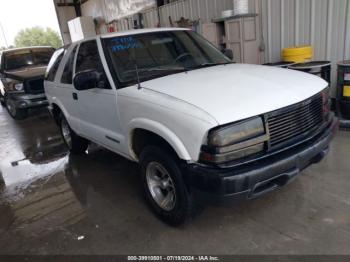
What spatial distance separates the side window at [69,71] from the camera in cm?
427

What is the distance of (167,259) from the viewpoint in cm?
257

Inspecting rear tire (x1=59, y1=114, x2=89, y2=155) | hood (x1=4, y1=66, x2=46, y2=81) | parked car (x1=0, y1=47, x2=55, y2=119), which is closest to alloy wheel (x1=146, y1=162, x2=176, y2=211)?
rear tire (x1=59, y1=114, x2=89, y2=155)

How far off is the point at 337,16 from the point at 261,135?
3848 mm

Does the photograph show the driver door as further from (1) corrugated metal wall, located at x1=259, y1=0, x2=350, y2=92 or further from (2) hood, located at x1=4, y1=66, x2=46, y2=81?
(2) hood, located at x1=4, y1=66, x2=46, y2=81

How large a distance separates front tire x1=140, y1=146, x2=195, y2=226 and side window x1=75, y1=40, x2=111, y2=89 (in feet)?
3.11

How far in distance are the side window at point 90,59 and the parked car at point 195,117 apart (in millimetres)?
15

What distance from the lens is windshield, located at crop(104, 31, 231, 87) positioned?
10.7ft

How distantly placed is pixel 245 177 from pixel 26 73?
760 centimetres

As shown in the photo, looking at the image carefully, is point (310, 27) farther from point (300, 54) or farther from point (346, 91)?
point (346, 91)

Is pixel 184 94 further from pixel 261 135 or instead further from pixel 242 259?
pixel 242 259

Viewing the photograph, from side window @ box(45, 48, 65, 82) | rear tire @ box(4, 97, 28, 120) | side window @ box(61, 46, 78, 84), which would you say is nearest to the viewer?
side window @ box(61, 46, 78, 84)

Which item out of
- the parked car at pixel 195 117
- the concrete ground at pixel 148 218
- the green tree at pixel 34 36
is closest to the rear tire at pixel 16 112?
the concrete ground at pixel 148 218

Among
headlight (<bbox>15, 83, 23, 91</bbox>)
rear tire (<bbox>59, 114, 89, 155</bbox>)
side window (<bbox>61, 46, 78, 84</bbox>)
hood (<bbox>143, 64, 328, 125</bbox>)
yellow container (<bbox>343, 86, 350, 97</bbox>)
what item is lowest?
rear tire (<bbox>59, 114, 89, 155</bbox>)

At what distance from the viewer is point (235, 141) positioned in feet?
7.61
